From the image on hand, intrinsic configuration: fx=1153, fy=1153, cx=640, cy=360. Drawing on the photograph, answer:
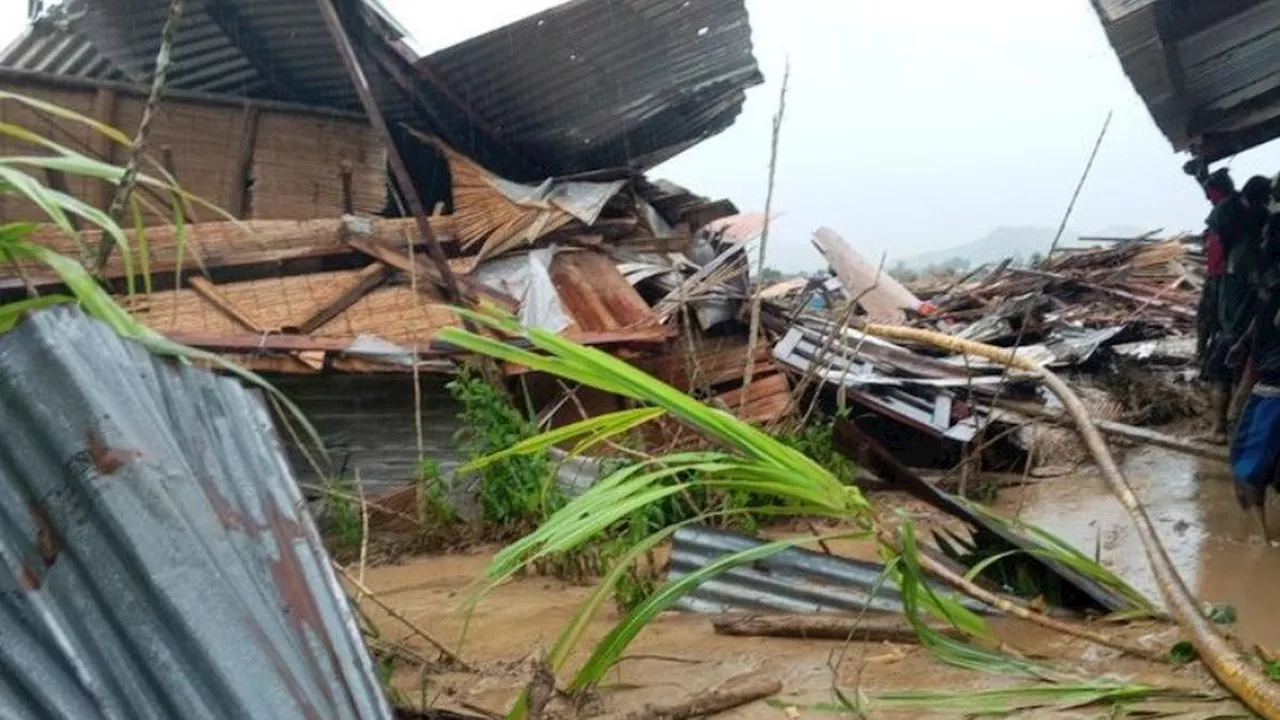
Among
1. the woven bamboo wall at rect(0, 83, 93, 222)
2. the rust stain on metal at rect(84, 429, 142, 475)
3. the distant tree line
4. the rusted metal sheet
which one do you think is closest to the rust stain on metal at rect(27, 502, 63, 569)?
the rust stain on metal at rect(84, 429, 142, 475)

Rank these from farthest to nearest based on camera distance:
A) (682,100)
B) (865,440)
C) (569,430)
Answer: (682,100) → (865,440) → (569,430)

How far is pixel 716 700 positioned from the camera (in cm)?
383

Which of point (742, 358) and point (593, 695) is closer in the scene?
point (593, 695)

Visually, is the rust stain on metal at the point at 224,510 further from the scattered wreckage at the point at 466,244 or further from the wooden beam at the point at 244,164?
the wooden beam at the point at 244,164

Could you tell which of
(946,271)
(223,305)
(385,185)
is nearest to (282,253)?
(223,305)

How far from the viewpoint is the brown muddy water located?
12.8 feet

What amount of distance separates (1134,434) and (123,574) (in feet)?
25.2

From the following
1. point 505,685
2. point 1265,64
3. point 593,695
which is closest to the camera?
point 593,695

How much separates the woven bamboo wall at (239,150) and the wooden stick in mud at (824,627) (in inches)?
235

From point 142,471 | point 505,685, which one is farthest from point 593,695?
point 142,471

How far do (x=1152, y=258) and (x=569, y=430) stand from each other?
45.3 feet

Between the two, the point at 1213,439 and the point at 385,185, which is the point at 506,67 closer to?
the point at 385,185

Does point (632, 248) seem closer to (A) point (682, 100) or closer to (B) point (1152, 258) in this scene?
(A) point (682, 100)

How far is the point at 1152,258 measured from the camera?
14734 millimetres
